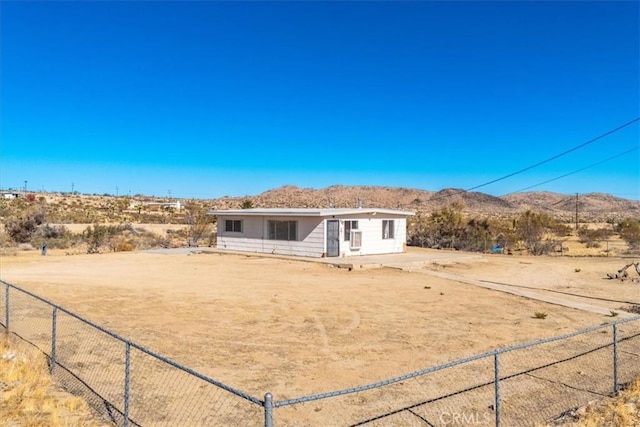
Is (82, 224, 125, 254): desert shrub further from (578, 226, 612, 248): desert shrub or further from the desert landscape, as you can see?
(578, 226, 612, 248): desert shrub

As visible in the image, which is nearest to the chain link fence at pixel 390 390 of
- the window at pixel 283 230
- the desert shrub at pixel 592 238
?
the window at pixel 283 230

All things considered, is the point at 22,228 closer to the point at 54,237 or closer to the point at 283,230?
the point at 54,237

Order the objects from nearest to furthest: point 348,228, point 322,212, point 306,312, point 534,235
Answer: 1. point 306,312
2. point 322,212
3. point 348,228
4. point 534,235

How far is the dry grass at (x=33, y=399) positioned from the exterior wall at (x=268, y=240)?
63.1ft

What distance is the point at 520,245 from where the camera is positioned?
1483 inches

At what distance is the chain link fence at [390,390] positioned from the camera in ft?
22.4

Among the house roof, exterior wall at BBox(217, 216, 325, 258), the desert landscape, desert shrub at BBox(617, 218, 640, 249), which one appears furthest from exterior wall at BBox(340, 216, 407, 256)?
desert shrub at BBox(617, 218, 640, 249)

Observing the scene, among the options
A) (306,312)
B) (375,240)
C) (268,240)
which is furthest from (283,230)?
(306,312)

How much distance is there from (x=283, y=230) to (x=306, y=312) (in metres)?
15.8

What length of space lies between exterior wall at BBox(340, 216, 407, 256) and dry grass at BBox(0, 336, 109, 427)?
65.0ft

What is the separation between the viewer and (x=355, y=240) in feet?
92.2

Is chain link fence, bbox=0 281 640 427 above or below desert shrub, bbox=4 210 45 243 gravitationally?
below

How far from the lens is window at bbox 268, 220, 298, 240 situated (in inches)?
1138

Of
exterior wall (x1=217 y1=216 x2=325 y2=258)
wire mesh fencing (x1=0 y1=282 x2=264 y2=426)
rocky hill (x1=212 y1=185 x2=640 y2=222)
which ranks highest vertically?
rocky hill (x1=212 y1=185 x2=640 y2=222)
